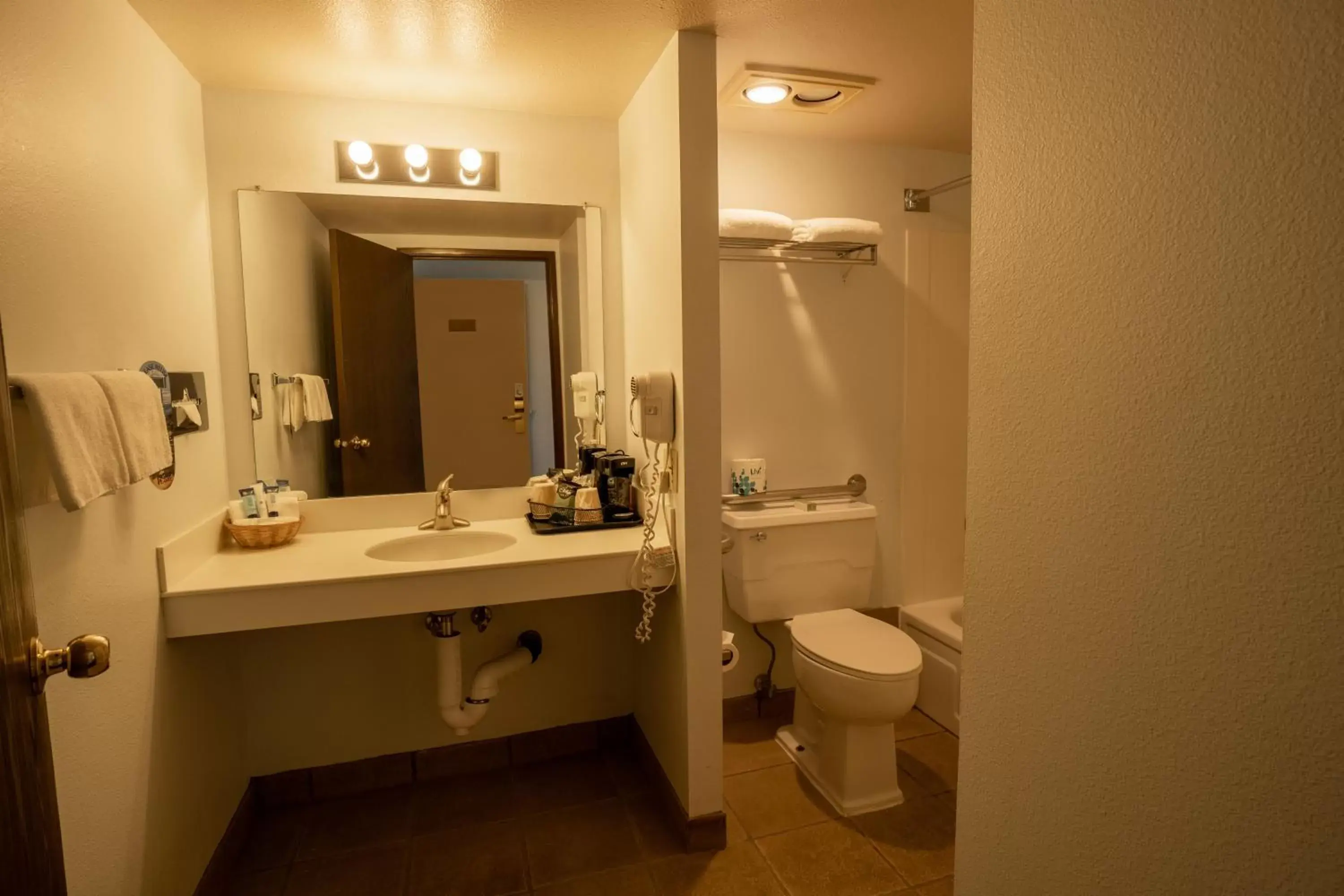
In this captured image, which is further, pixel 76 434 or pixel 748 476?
pixel 748 476

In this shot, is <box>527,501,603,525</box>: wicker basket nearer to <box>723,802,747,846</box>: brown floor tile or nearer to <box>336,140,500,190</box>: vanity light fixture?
<box>723,802,747,846</box>: brown floor tile

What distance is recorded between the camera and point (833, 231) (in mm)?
2303

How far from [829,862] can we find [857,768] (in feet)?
0.98

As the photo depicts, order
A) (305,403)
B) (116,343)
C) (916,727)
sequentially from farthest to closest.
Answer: (916,727) → (305,403) → (116,343)

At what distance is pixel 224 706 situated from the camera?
6.30 feet

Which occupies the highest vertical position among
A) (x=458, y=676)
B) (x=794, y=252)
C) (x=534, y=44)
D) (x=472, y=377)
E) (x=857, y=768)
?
(x=534, y=44)

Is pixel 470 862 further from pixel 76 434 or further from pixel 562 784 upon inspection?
pixel 76 434

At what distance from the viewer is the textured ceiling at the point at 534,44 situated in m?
1.57

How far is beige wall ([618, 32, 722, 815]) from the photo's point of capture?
5.59ft

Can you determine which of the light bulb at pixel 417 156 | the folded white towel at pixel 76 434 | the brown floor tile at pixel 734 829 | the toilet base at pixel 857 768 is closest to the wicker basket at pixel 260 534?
the folded white towel at pixel 76 434

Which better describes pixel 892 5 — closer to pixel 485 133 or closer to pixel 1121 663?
pixel 485 133

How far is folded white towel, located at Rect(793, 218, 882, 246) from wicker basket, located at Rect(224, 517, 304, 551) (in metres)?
1.85

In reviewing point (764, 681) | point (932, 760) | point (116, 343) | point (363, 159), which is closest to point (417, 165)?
point (363, 159)

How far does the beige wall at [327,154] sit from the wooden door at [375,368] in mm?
218
